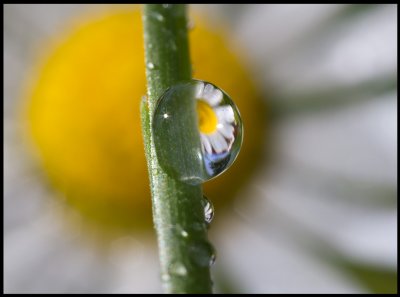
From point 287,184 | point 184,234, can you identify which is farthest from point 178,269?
point 287,184

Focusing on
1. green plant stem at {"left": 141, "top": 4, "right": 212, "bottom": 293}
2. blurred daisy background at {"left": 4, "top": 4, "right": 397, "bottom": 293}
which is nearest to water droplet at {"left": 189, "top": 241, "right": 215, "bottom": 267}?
green plant stem at {"left": 141, "top": 4, "right": 212, "bottom": 293}

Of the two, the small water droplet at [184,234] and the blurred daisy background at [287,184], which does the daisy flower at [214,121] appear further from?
the blurred daisy background at [287,184]

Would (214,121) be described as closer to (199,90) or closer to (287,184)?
(199,90)

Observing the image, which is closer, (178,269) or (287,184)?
(178,269)

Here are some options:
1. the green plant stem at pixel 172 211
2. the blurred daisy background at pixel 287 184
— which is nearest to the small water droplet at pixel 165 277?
the green plant stem at pixel 172 211

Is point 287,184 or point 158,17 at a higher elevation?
point 158,17

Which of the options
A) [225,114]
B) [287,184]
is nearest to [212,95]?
[225,114]

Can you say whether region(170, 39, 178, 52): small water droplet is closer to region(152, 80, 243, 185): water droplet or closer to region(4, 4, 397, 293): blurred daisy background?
region(152, 80, 243, 185): water droplet

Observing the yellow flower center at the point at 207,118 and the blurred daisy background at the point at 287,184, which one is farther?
the blurred daisy background at the point at 287,184
